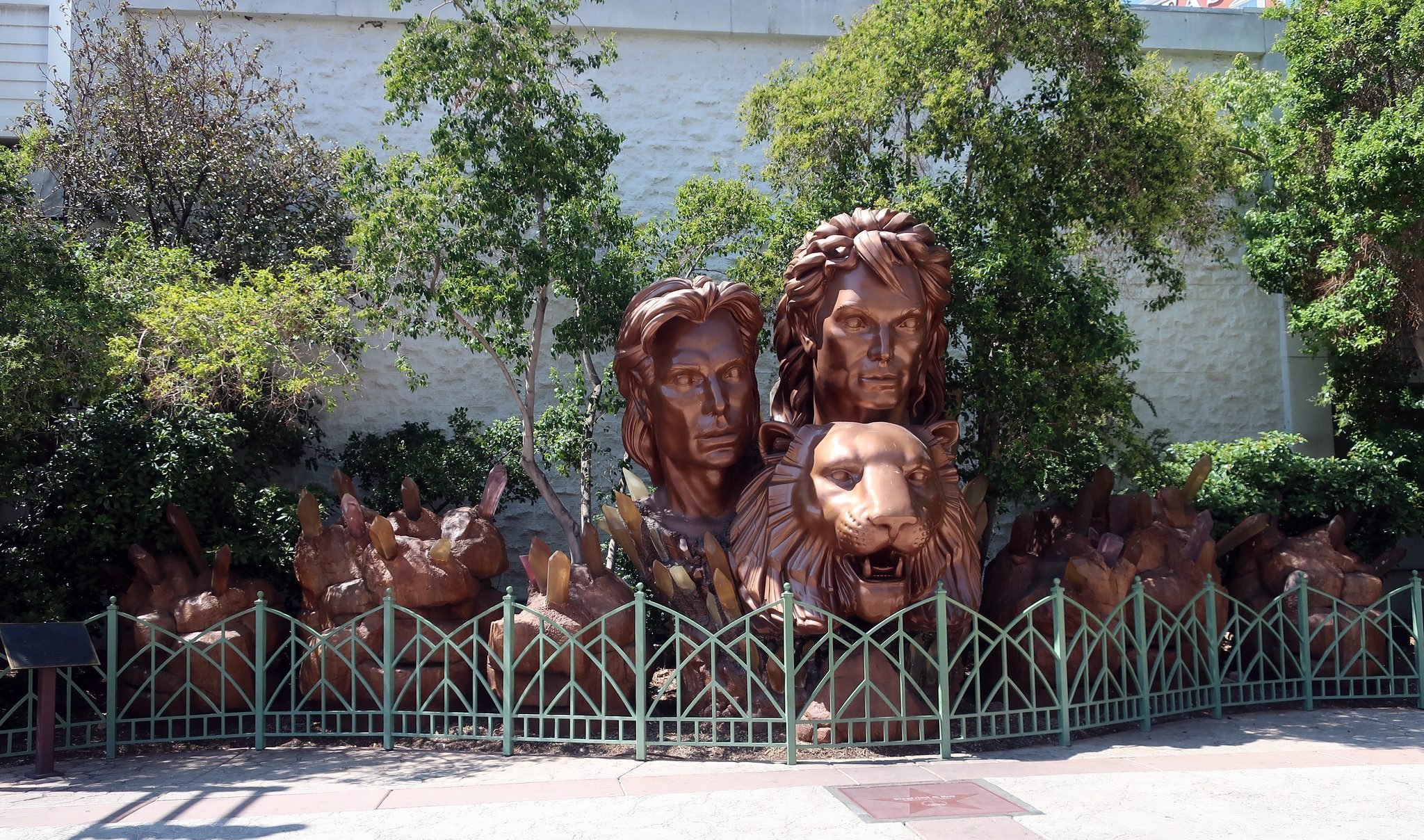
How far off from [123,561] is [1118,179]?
27.6ft

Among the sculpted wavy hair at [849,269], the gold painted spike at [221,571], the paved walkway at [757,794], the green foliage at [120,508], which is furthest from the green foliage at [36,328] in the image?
the sculpted wavy hair at [849,269]

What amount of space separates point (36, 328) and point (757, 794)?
5126 millimetres

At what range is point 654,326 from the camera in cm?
739

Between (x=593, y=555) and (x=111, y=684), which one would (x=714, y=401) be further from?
(x=111, y=684)

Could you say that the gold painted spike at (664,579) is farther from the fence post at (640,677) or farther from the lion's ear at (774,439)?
the lion's ear at (774,439)

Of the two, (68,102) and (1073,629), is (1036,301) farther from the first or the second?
(68,102)

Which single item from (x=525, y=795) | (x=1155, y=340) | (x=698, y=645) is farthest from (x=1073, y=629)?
(x=1155, y=340)

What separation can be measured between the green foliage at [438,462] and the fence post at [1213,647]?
571 cm

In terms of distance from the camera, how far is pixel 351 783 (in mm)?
5852

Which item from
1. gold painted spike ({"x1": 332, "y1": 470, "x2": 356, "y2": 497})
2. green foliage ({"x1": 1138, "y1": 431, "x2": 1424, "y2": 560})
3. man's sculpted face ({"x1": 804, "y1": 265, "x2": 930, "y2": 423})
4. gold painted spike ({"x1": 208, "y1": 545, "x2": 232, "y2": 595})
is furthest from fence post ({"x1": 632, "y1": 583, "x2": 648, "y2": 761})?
green foliage ({"x1": 1138, "y1": 431, "x2": 1424, "y2": 560})

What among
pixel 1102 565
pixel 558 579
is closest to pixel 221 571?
pixel 558 579

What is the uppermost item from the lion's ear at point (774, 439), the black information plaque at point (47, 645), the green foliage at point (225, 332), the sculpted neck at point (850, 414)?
the green foliage at point (225, 332)

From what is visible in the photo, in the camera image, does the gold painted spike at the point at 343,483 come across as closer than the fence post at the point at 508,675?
No

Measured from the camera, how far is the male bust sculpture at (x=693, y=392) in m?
7.44
